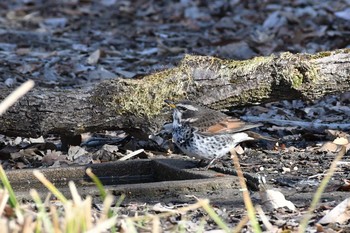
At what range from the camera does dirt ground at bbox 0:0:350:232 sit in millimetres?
6805

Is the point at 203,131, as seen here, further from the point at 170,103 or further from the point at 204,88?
the point at 204,88

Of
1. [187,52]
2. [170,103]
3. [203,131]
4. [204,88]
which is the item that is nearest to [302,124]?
[204,88]

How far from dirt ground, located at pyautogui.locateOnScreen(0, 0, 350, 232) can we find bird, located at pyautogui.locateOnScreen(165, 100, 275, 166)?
29 cm

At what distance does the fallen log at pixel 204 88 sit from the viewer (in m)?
7.46

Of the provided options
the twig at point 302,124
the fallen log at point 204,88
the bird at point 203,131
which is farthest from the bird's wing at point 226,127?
the twig at point 302,124

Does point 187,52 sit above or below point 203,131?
below

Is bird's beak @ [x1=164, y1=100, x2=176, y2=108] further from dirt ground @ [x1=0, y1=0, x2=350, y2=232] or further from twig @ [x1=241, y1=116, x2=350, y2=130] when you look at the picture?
twig @ [x1=241, y1=116, x2=350, y2=130]

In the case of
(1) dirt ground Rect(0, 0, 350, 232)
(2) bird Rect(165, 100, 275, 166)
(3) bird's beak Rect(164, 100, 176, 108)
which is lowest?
(1) dirt ground Rect(0, 0, 350, 232)

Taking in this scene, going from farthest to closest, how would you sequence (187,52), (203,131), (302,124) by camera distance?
(187,52)
(302,124)
(203,131)

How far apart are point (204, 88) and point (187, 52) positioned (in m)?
5.13

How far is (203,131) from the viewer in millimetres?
7312

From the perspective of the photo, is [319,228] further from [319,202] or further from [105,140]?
[105,140]

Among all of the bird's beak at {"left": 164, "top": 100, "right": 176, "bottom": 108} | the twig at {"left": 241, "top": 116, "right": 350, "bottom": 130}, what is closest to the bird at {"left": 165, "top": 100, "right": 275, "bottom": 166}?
the bird's beak at {"left": 164, "top": 100, "right": 176, "bottom": 108}

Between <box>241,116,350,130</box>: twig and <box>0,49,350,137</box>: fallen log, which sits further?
<box>241,116,350,130</box>: twig
